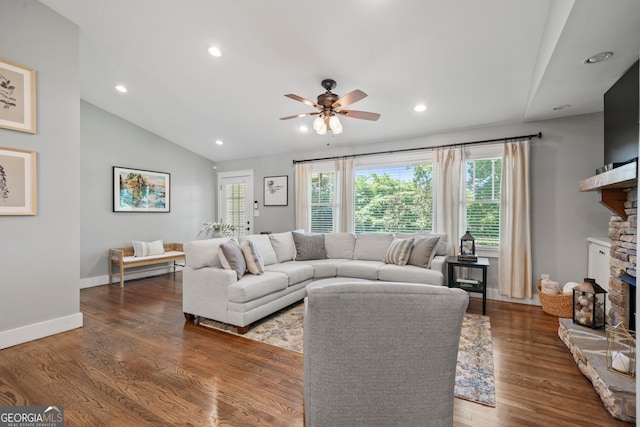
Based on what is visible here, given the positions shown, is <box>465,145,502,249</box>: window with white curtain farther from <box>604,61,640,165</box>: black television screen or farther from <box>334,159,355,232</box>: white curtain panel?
<box>334,159,355,232</box>: white curtain panel

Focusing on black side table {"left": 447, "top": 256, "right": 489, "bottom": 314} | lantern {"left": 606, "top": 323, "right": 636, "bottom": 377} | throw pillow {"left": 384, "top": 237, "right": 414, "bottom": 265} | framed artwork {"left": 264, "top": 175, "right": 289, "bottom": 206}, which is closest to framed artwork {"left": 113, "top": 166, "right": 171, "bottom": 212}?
framed artwork {"left": 264, "top": 175, "right": 289, "bottom": 206}

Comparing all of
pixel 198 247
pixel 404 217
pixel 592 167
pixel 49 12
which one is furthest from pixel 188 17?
pixel 592 167

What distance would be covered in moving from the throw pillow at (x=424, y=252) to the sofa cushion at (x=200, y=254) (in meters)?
2.51

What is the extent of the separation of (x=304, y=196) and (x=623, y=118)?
4.29 meters

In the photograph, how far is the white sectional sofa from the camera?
3.06 meters

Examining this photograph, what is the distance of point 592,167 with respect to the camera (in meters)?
3.59

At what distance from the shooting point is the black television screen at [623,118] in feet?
7.50

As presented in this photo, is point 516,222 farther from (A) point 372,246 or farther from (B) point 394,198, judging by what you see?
(A) point 372,246

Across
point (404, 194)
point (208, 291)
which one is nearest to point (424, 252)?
point (404, 194)

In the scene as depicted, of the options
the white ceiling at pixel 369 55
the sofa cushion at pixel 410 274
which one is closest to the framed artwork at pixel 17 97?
the white ceiling at pixel 369 55

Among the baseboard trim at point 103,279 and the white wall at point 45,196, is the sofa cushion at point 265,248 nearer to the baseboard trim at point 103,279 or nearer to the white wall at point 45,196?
the white wall at point 45,196

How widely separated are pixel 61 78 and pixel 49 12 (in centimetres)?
64

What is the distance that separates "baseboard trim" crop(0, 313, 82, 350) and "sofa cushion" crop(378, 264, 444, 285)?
352cm

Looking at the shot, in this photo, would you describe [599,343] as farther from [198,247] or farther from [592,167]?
[198,247]
